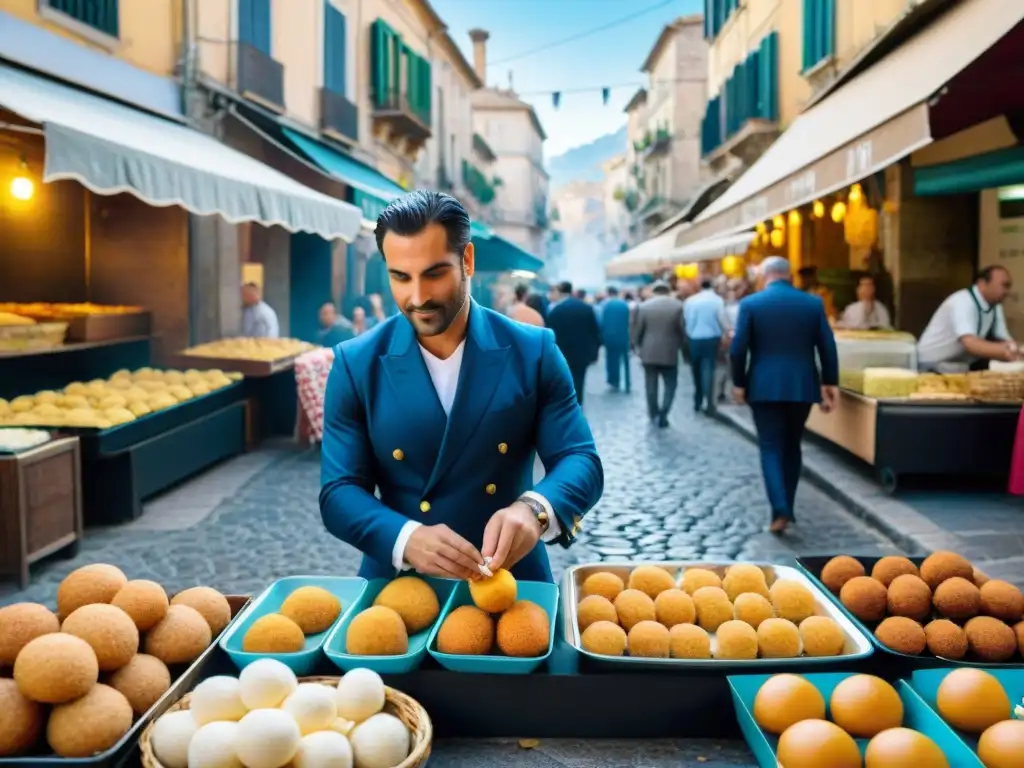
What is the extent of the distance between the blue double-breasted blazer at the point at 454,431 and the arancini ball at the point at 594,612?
171 millimetres

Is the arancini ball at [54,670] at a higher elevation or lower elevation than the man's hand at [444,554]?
lower

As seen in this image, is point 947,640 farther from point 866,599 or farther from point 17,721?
point 17,721

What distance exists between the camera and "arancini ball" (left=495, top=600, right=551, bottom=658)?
A: 2146 millimetres

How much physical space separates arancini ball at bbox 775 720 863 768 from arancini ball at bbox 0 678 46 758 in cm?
140

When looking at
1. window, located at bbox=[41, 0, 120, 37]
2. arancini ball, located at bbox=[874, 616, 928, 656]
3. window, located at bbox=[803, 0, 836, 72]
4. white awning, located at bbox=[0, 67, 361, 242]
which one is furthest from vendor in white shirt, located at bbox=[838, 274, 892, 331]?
arancini ball, located at bbox=[874, 616, 928, 656]

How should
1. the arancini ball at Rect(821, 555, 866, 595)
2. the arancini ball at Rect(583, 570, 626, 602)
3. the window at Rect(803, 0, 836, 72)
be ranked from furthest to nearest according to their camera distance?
the window at Rect(803, 0, 836, 72)
the arancini ball at Rect(821, 555, 866, 595)
the arancini ball at Rect(583, 570, 626, 602)

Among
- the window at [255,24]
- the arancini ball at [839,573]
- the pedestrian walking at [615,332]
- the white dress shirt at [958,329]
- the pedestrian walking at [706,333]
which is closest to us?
the arancini ball at [839,573]

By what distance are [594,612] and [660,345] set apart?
37.2ft

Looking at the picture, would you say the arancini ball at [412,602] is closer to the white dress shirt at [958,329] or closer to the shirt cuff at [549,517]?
the shirt cuff at [549,517]

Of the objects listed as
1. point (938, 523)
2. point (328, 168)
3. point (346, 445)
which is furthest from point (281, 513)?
point (328, 168)

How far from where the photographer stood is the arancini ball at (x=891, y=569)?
272 centimetres

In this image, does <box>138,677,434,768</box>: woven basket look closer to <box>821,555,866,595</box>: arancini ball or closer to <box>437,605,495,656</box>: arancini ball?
<box>437,605,495,656</box>: arancini ball

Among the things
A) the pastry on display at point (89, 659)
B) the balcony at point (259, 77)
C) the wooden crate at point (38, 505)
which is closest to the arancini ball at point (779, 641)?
the pastry on display at point (89, 659)

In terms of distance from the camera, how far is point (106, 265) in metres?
12.0
